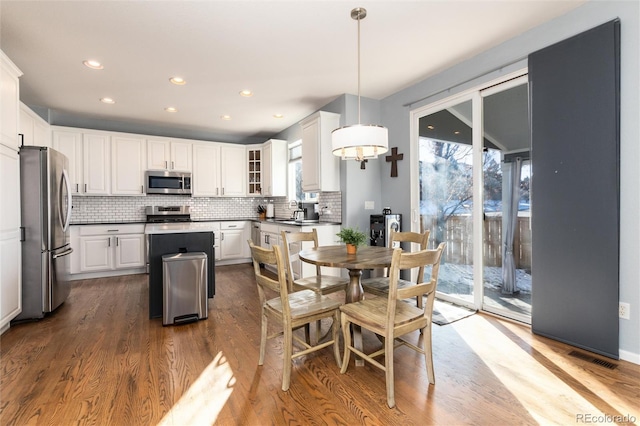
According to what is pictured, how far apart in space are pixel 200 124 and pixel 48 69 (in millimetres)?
2418

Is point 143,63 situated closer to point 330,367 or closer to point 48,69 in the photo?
point 48,69

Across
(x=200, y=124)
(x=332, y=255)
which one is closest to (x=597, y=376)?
(x=332, y=255)

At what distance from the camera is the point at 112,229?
498 centimetres

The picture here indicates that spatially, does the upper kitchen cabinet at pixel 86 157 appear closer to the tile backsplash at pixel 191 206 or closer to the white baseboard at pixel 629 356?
the tile backsplash at pixel 191 206

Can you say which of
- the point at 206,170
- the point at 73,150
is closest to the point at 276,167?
the point at 206,170

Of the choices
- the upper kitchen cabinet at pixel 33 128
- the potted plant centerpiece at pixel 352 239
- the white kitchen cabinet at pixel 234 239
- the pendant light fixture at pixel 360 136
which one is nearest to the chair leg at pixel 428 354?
the potted plant centerpiece at pixel 352 239

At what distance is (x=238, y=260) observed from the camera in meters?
6.13

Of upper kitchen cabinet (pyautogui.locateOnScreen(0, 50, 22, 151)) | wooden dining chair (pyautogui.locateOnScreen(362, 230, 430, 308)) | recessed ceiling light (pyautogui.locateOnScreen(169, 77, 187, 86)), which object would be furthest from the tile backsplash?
upper kitchen cabinet (pyautogui.locateOnScreen(0, 50, 22, 151))

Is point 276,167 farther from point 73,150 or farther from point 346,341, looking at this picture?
point 346,341

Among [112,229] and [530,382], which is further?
[112,229]

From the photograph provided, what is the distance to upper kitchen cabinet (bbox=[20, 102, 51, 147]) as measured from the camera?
12.4 ft

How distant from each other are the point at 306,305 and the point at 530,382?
59.6 inches

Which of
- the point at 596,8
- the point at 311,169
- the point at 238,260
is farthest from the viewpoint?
the point at 238,260

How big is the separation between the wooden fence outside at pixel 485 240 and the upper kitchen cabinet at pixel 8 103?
432 centimetres
